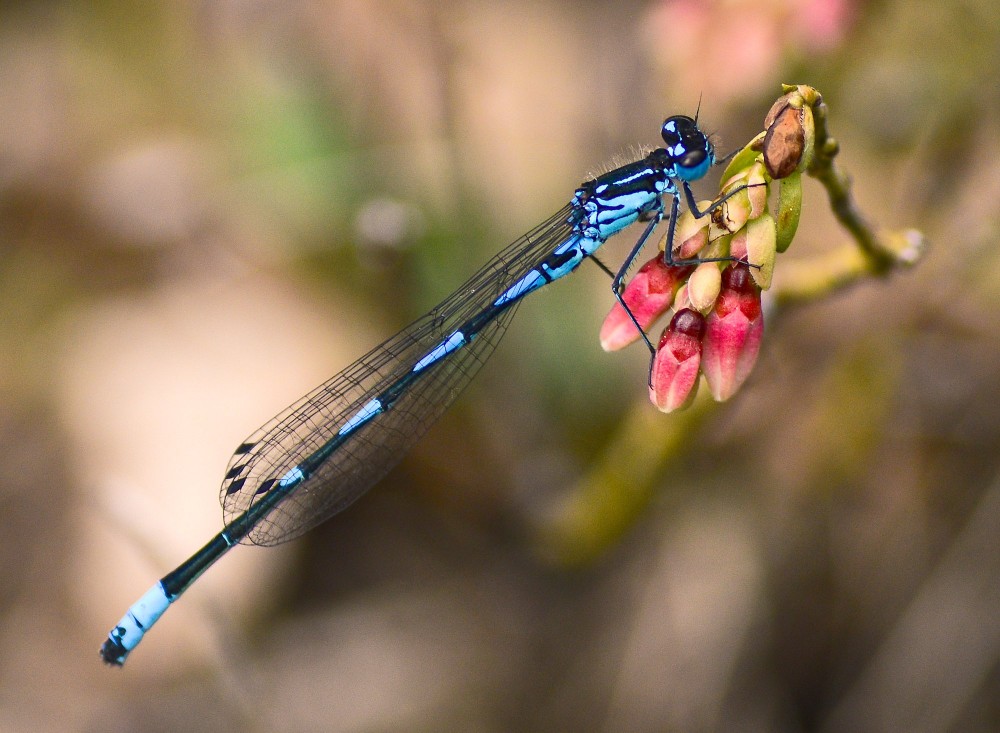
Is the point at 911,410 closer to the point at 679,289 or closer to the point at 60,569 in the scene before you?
the point at 679,289

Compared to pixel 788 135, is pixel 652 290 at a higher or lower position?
higher

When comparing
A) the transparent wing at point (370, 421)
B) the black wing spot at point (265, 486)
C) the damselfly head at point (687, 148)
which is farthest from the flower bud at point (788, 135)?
the black wing spot at point (265, 486)

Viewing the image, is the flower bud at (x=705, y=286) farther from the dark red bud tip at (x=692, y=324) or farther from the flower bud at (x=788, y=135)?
the flower bud at (x=788, y=135)

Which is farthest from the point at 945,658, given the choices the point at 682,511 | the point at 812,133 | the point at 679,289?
the point at 812,133

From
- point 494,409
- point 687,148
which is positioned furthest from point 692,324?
point 494,409

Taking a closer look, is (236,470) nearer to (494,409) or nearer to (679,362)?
(494,409)

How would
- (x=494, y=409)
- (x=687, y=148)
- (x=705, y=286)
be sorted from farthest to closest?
(x=494, y=409)
(x=687, y=148)
(x=705, y=286)
